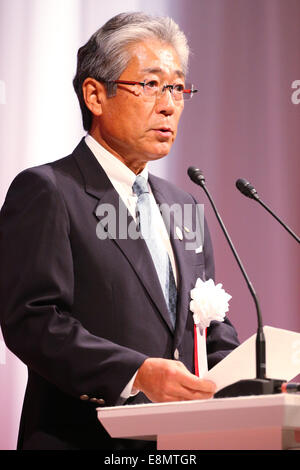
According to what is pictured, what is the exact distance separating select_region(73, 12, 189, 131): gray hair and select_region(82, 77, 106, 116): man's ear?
19mm

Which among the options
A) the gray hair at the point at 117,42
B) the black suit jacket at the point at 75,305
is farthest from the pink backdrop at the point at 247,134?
the black suit jacket at the point at 75,305

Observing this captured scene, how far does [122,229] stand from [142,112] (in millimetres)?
418

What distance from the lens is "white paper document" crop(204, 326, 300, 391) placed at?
1.89 meters

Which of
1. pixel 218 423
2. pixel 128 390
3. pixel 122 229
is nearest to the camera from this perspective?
pixel 218 423

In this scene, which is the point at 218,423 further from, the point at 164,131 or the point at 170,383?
the point at 164,131

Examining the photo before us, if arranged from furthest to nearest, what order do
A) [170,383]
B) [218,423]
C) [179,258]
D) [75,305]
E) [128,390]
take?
[179,258] → [75,305] → [128,390] → [170,383] → [218,423]

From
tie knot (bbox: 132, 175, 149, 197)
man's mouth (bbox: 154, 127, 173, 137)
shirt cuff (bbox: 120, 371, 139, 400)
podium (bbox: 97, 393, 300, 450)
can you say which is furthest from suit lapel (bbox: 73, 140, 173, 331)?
podium (bbox: 97, 393, 300, 450)

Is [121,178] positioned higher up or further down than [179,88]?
further down

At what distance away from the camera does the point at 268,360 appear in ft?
6.56

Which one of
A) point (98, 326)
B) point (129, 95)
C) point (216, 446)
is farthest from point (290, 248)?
point (216, 446)

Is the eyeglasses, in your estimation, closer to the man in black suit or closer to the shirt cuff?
the man in black suit

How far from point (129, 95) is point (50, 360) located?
95 cm

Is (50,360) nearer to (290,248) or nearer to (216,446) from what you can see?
(216,446)

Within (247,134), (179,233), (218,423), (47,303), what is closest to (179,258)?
(179,233)
